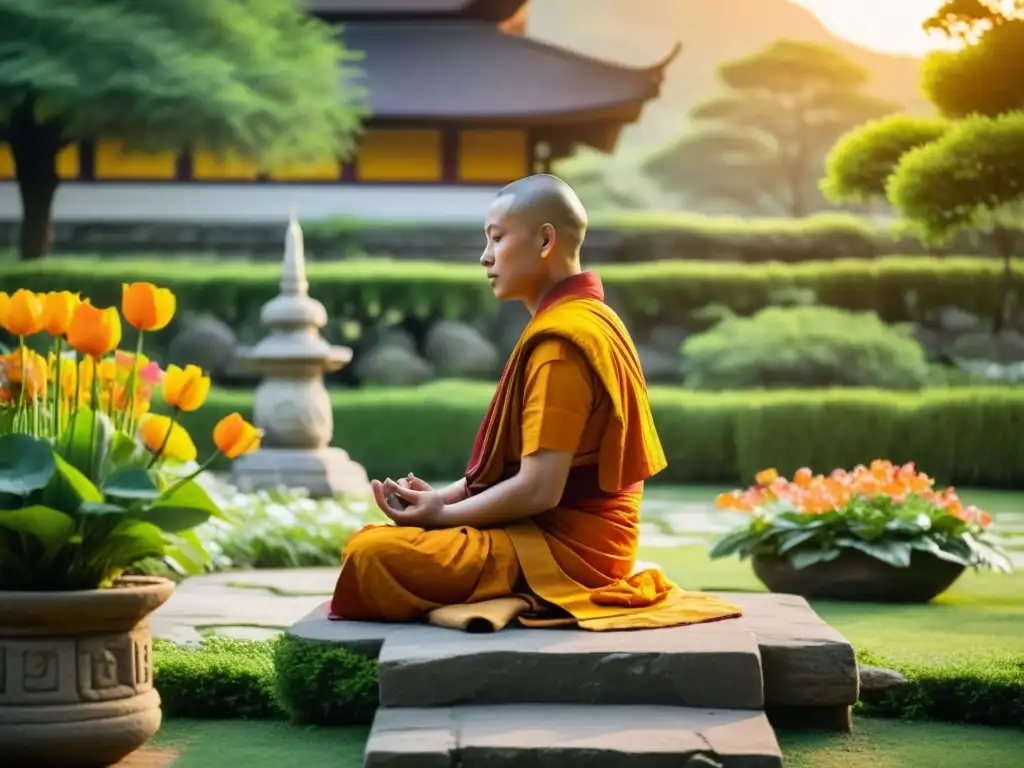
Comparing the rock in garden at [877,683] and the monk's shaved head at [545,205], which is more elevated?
the monk's shaved head at [545,205]

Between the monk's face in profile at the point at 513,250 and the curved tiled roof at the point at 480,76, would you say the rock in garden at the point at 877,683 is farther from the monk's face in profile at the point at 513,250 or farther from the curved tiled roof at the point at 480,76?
the curved tiled roof at the point at 480,76

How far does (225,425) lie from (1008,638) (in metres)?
2.74

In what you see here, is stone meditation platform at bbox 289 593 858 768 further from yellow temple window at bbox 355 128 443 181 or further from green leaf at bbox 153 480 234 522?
yellow temple window at bbox 355 128 443 181

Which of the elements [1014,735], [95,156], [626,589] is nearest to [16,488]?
[626,589]

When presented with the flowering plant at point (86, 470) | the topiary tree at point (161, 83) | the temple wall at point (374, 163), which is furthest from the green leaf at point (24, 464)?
the temple wall at point (374, 163)

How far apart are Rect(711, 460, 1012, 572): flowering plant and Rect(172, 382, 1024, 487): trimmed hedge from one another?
5.35 m

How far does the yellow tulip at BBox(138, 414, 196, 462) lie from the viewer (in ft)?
10.1

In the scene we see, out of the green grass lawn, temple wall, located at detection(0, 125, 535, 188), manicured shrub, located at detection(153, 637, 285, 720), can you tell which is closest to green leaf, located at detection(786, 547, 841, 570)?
the green grass lawn

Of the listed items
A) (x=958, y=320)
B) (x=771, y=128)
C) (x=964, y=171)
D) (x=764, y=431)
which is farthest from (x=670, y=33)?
(x=964, y=171)

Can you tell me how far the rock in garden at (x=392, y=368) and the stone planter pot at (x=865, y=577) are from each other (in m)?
8.96

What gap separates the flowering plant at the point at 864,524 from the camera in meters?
5.13

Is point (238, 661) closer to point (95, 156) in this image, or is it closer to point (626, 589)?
point (626, 589)

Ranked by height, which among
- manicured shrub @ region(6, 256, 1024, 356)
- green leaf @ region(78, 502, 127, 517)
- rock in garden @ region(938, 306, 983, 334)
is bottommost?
rock in garden @ region(938, 306, 983, 334)

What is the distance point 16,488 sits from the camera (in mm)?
2779
